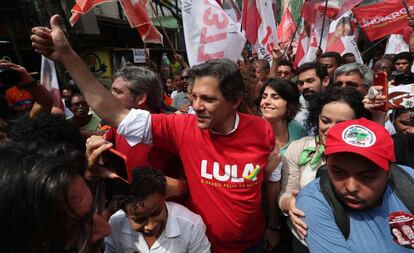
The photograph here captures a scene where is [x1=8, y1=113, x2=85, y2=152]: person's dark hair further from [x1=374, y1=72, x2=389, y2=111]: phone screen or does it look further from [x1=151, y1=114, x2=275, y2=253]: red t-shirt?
[x1=374, y1=72, x2=389, y2=111]: phone screen

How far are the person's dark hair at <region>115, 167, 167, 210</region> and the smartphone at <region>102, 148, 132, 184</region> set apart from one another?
0.35m

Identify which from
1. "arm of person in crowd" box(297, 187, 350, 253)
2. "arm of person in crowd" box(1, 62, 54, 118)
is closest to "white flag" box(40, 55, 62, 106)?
"arm of person in crowd" box(1, 62, 54, 118)

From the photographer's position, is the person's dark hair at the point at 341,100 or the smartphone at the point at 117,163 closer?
the smartphone at the point at 117,163


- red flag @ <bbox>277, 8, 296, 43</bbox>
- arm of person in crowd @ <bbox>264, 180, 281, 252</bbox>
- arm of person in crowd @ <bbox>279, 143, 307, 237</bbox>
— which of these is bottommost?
arm of person in crowd @ <bbox>264, 180, 281, 252</bbox>

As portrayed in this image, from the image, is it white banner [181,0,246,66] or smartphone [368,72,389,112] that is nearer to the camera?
smartphone [368,72,389,112]

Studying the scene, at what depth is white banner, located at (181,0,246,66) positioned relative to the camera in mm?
3284

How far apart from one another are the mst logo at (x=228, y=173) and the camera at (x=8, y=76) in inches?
55.2

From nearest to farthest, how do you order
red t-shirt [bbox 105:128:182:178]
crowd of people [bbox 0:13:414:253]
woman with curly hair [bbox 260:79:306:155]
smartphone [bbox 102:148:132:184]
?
crowd of people [bbox 0:13:414:253] < smartphone [bbox 102:148:132:184] < red t-shirt [bbox 105:128:182:178] < woman with curly hair [bbox 260:79:306:155]

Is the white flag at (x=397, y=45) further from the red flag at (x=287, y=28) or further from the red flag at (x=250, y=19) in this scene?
the red flag at (x=250, y=19)

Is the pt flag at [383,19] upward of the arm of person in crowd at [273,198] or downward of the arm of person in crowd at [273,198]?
upward

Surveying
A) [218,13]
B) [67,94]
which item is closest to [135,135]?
[218,13]

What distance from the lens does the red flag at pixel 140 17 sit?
3743mm

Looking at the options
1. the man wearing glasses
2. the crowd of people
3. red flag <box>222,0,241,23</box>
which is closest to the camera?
the crowd of people

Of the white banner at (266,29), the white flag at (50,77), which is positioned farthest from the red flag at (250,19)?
the white flag at (50,77)
